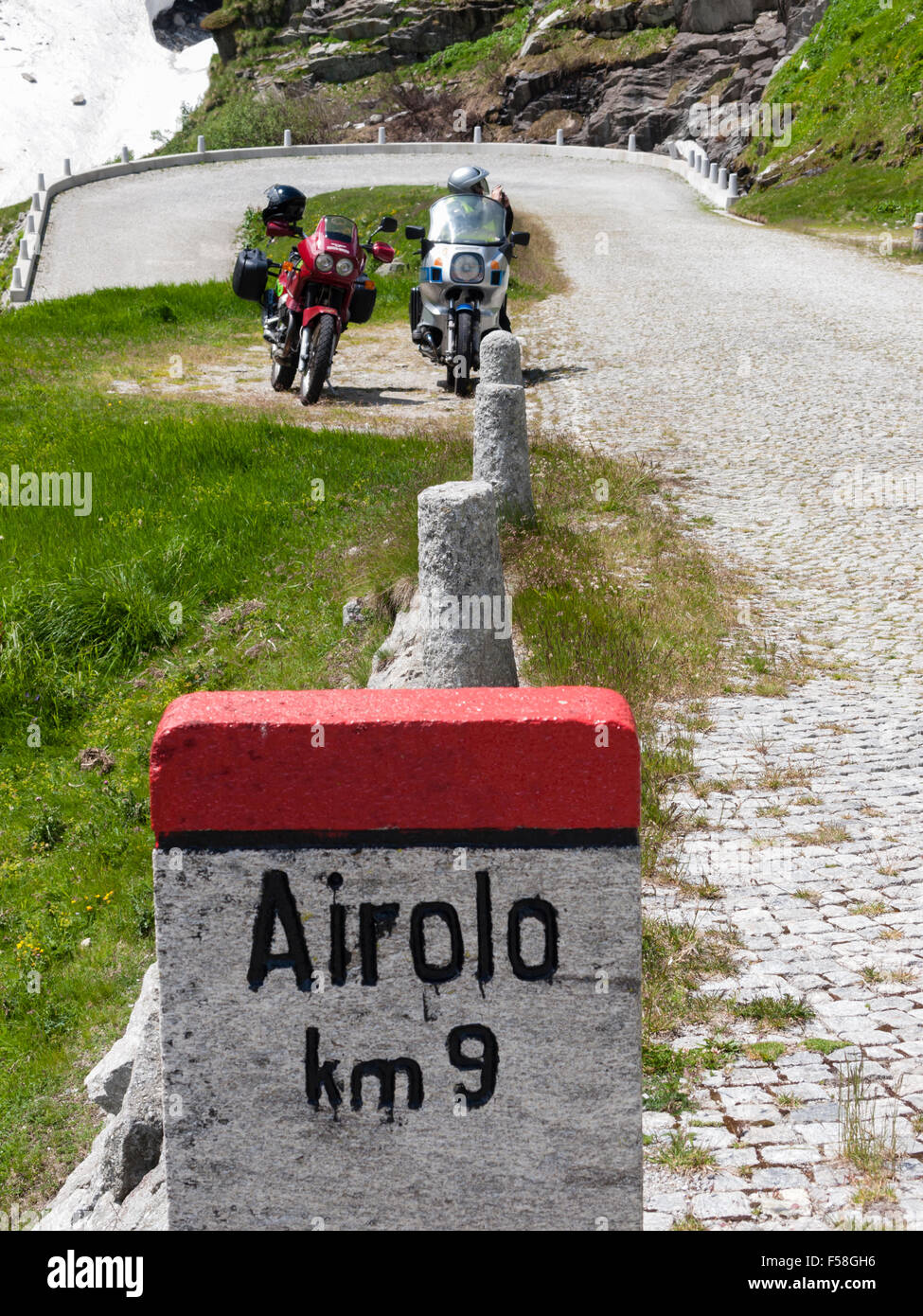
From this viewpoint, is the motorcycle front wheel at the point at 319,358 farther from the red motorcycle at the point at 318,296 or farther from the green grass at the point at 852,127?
the green grass at the point at 852,127

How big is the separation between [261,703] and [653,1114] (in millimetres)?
1987

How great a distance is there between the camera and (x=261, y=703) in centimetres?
206

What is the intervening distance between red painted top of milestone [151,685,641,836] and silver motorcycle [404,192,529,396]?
11455 mm

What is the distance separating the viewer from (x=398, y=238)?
23.5 m

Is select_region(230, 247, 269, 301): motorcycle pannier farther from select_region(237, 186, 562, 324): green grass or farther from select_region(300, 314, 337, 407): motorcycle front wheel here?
select_region(237, 186, 562, 324): green grass

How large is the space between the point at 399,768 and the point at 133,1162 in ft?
7.91

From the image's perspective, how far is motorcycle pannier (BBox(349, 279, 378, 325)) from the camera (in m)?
13.1

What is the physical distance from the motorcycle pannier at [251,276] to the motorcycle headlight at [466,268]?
224 cm

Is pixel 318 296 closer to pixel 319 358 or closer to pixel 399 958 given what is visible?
pixel 319 358

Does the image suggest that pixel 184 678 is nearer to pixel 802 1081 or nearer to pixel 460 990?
pixel 802 1081

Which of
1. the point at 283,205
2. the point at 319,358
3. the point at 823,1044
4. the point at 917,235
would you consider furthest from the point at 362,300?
the point at 917,235

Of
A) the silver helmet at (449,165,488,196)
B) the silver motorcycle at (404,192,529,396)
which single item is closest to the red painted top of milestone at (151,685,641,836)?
the silver motorcycle at (404,192,529,396)

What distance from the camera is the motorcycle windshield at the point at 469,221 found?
43.0 feet

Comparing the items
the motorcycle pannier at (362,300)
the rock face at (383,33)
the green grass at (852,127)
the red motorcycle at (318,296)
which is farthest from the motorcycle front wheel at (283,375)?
the rock face at (383,33)
